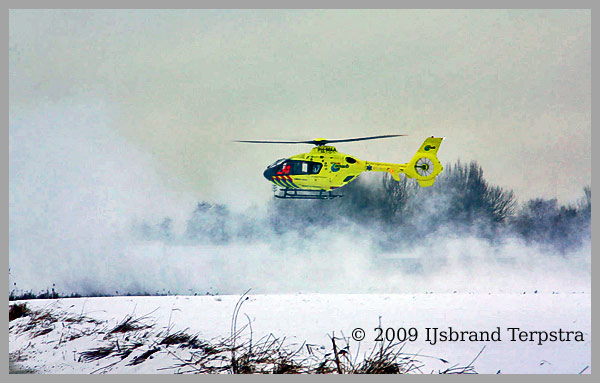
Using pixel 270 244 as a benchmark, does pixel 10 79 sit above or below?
above

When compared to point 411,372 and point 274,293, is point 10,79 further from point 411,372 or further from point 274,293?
point 411,372

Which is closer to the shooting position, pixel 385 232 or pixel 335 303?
pixel 335 303

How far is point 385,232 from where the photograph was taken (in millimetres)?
9203

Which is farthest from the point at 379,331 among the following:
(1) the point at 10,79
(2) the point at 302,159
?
(1) the point at 10,79

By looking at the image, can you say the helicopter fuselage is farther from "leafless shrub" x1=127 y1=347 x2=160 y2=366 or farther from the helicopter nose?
"leafless shrub" x1=127 y1=347 x2=160 y2=366

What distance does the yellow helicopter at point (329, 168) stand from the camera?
884cm

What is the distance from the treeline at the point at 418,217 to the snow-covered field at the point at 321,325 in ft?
3.00

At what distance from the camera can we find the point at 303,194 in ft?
30.0

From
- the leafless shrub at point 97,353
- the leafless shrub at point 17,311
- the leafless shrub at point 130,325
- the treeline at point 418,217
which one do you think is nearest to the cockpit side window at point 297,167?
the treeline at point 418,217

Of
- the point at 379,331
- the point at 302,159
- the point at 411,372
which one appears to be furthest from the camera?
the point at 302,159

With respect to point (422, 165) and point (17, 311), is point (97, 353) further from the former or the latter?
point (422, 165)

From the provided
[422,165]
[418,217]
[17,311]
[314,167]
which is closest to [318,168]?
[314,167]

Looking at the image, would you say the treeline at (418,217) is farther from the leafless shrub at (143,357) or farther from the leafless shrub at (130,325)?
the leafless shrub at (143,357)

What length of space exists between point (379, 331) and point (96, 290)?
4.22 metres
